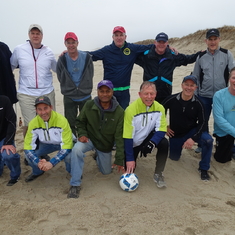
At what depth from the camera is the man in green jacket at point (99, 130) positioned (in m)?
3.77

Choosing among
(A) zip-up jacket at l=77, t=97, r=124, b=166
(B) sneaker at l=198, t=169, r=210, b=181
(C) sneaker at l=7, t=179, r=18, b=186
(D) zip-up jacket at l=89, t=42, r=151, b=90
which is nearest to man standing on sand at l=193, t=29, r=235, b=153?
(B) sneaker at l=198, t=169, r=210, b=181

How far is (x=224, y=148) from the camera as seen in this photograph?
473cm

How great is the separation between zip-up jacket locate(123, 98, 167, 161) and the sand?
746 millimetres

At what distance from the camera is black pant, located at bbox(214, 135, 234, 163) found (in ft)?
15.3

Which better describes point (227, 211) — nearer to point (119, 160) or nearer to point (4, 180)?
point (119, 160)

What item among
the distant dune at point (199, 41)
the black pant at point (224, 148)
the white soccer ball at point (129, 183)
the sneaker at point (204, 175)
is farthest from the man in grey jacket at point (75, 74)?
the distant dune at point (199, 41)

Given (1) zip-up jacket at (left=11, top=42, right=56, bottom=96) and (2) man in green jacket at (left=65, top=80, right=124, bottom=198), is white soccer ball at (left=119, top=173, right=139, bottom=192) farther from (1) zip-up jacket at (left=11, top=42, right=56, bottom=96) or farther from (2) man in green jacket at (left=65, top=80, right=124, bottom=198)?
(1) zip-up jacket at (left=11, top=42, right=56, bottom=96)

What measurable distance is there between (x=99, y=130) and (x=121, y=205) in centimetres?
128

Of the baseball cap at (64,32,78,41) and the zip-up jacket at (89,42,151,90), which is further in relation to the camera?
the zip-up jacket at (89,42,151,90)

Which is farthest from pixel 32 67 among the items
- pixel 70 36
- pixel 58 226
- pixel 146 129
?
pixel 58 226

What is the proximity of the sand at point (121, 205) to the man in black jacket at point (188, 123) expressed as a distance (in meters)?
0.40

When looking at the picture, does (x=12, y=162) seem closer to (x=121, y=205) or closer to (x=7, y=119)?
(x=7, y=119)

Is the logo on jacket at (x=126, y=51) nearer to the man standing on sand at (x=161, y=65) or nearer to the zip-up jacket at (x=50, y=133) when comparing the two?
the man standing on sand at (x=161, y=65)

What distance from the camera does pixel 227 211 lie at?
3297 millimetres
